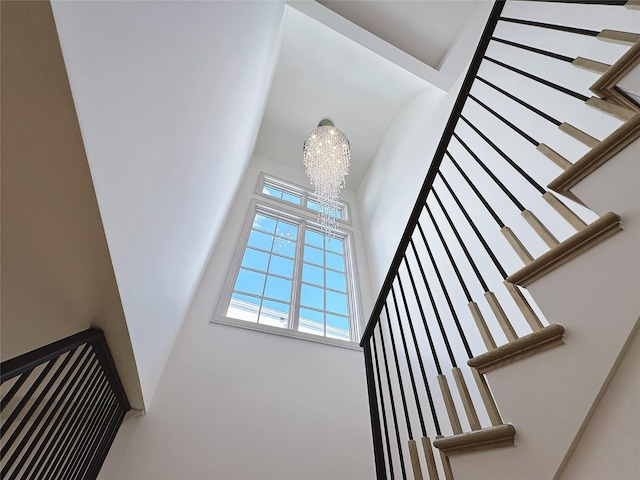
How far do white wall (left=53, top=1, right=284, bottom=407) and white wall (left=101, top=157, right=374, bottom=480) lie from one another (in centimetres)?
32

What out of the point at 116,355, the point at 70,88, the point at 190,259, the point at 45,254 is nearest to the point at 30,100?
the point at 70,88

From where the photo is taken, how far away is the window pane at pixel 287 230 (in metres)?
4.88

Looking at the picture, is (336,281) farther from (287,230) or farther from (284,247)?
(287,230)

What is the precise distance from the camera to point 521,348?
2.97ft

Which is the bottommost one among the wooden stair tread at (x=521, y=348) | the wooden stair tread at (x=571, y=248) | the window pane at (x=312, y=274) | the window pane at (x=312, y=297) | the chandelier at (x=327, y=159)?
the wooden stair tread at (x=521, y=348)

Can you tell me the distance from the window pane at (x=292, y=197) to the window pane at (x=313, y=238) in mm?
719

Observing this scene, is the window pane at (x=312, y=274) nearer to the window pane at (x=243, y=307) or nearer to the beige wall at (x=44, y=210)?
the window pane at (x=243, y=307)

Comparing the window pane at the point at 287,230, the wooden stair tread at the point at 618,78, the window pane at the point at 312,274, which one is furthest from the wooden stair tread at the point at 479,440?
the window pane at the point at 287,230

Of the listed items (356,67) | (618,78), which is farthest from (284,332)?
(356,67)

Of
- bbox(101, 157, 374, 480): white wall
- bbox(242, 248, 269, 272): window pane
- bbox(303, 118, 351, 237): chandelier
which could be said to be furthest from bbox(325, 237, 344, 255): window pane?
bbox(101, 157, 374, 480): white wall

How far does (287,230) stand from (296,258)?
0.61 m

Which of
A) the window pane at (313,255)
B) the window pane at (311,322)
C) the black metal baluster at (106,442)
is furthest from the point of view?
the window pane at (313,255)

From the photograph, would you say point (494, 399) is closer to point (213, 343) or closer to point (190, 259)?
point (190, 259)

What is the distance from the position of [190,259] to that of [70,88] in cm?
186
